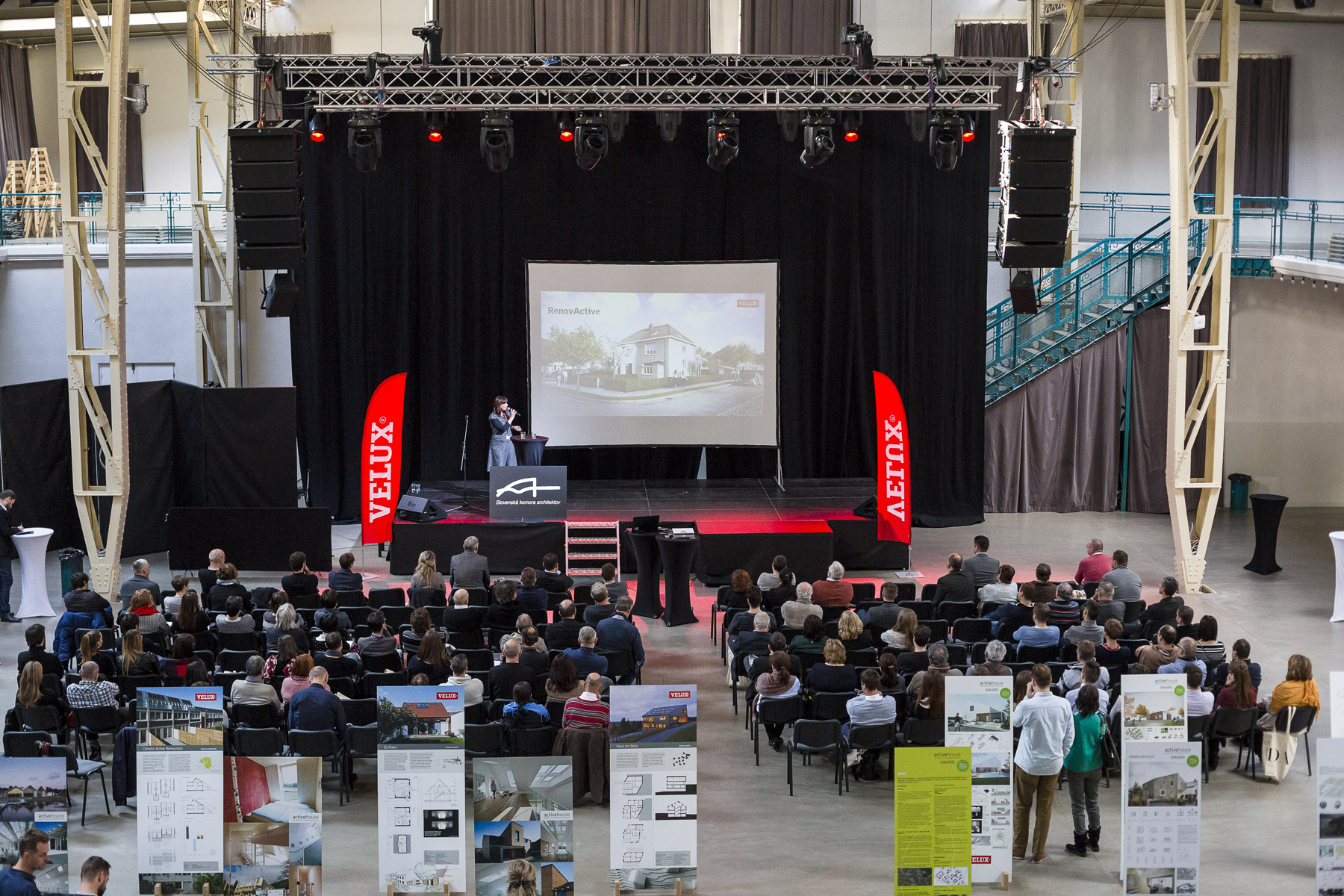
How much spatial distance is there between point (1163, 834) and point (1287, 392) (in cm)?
1427

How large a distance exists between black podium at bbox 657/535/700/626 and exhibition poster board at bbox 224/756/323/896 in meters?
7.03

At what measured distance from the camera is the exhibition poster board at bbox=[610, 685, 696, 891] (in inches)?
296

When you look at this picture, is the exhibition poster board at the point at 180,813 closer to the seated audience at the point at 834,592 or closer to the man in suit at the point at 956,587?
the seated audience at the point at 834,592

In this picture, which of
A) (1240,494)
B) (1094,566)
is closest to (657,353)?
(1094,566)

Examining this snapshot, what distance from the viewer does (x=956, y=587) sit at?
494 inches

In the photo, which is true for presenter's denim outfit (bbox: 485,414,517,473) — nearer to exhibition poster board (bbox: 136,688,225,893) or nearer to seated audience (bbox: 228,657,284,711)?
seated audience (bbox: 228,657,284,711)

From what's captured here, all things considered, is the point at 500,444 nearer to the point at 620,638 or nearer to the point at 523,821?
the point at 620,638

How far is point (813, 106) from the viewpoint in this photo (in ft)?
51.6

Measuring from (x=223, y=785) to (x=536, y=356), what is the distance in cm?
1169

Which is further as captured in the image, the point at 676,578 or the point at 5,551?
the point at 5,551

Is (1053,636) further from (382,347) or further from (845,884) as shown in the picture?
(382,347)

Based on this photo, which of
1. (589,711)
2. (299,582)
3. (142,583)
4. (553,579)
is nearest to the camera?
(589,711)

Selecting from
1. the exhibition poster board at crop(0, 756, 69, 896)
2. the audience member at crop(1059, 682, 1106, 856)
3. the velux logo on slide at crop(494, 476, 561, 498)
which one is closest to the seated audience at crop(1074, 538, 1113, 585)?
the audience member at crop(1059, 682, 1106, 856)

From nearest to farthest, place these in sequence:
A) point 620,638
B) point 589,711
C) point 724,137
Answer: point 589,711 → point 620,638 → point 724,137
